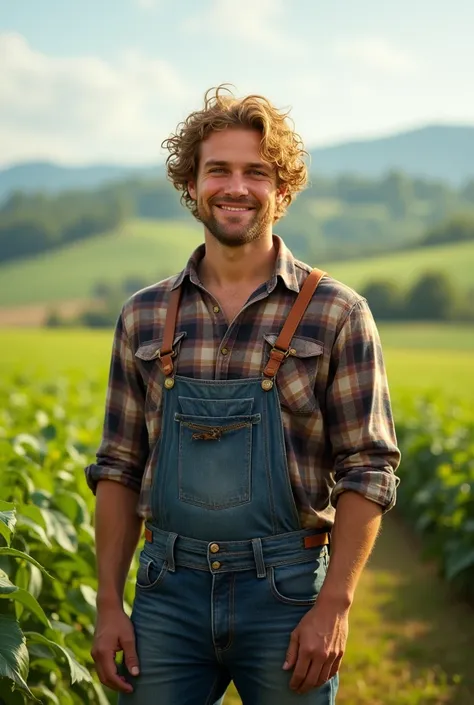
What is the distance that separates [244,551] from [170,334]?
2.15ft

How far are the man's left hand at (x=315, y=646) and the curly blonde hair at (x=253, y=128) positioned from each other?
47.9 inches

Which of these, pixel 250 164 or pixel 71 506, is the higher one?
pixel 250 164

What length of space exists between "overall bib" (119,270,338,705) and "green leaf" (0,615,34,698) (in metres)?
0.34

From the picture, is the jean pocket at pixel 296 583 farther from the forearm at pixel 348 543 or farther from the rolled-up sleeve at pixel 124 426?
the rolled-up sleeve at pixel 124 426

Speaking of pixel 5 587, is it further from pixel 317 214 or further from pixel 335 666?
pixel 317 214

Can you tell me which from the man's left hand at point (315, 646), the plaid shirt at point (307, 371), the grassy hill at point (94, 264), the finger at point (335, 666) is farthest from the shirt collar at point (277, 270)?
the grassy hill at point (94, 264)

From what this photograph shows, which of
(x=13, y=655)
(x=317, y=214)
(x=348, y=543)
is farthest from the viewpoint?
(x=317, y=214)

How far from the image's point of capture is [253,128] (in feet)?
9.52

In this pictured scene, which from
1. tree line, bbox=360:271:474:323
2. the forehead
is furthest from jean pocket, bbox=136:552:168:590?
tree line, bbox=360:271:474:323

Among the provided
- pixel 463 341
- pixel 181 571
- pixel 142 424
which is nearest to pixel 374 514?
pixel 181 571

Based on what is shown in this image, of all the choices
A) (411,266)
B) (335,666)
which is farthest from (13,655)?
(411,266)

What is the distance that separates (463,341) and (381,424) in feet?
138

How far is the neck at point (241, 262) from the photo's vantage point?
115 inches

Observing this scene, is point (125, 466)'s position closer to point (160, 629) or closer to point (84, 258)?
point (160, 629)
